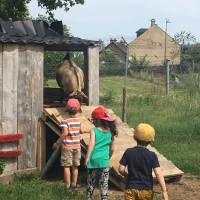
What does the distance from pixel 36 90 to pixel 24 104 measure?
1.10 ft

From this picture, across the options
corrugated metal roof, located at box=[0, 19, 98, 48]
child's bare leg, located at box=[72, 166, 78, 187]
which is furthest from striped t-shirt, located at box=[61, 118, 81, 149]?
corrugated metal roof, located at box=[0, 19, 98, 48]

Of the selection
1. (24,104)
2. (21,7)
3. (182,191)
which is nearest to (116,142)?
(182,191)

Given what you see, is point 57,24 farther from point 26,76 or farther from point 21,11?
point 21,11

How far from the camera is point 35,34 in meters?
10.3

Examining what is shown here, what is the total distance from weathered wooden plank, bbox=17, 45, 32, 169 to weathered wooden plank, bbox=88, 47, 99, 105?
4.71 feet

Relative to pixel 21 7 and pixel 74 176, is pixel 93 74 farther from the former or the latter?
pixel 21 7

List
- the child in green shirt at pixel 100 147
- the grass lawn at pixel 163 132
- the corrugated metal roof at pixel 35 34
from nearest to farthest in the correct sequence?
the child in green shirt at pixel 100 147 → the grass lawn at pixel 163 132 → the corrugated metal roof at pixel 35 34

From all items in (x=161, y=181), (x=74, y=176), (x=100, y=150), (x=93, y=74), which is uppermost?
(x=93, y=74)

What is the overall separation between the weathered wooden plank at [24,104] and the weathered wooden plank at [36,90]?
7cm

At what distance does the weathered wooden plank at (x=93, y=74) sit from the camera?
33.9ft

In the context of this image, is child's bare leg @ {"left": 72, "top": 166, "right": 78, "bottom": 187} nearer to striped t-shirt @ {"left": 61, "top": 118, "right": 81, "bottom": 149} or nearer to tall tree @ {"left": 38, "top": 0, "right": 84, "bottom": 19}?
striped t-shirt @ {"left": 61, "top": 118, "right": 81, "bottom": 149}

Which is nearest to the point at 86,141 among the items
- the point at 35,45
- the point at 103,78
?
the point at 35,45

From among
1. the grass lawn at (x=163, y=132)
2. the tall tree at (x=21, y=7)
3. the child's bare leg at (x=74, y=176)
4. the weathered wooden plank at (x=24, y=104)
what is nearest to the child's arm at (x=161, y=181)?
the grass lawn at (x=163, y=132)

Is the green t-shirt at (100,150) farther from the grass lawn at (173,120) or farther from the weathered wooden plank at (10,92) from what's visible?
the grass lawn at (173,120)
